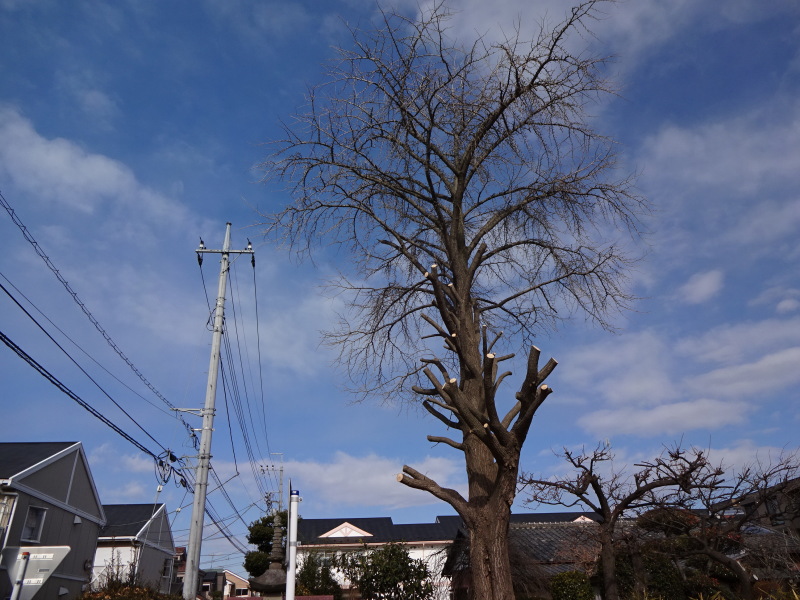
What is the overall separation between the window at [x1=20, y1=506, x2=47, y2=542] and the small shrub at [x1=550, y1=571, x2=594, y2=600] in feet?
55.3

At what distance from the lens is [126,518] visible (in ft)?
114

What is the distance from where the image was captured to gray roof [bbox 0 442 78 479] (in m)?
18.4

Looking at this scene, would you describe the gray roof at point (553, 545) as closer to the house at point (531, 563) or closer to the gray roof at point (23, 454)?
the house at point (531, 563)

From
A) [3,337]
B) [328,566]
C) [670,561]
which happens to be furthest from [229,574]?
[3,337]

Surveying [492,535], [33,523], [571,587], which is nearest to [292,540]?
[492,535]

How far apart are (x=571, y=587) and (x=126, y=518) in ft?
89.5

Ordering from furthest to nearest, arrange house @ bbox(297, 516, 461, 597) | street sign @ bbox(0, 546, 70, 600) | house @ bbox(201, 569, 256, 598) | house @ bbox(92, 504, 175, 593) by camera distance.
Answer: house @ bbox(201, 569, 256, 598) < house @ bbox(297, 516, 461, 597) < house @ bbox(92, 504, 175, 593) < street sign @ bbox(0, 546, 70, 600)

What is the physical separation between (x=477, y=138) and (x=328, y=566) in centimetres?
2052

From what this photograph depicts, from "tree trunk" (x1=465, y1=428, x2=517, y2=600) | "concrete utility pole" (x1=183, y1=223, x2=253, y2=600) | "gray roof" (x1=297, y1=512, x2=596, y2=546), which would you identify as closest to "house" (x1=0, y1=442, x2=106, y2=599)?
"concrete utility pole" (x1=183, y1=223, x2=253, y2=600)

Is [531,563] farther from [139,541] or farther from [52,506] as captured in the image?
[139,541]

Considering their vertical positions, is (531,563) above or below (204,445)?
below

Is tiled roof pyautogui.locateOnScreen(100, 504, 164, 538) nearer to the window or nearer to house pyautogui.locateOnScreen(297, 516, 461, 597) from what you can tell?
house pyautogui.locateOnScreen(297, 516, 461, 597)

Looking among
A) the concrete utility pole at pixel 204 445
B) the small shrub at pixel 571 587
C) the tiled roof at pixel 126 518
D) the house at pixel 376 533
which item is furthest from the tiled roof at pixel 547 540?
the tiled roof at pixel 126 518

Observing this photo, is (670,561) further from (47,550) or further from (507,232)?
(47,550)
